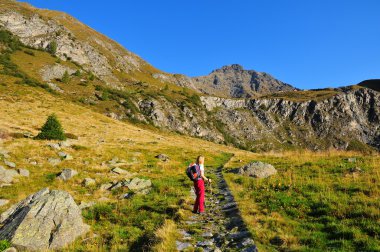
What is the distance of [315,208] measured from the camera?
1180 centimetres

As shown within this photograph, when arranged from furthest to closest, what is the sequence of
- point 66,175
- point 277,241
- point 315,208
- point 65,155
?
point 65,155
point 66,175
point 315,208
point 277,241

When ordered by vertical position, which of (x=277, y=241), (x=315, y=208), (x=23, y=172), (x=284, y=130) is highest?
(x=284, y=130)

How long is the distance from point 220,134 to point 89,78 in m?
73.0

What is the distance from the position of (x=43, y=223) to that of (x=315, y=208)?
34.2 feet

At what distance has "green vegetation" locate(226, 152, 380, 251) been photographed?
27.9 feet

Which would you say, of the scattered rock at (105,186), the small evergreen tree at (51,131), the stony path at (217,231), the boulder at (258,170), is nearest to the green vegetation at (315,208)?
the stony path at (217,231)

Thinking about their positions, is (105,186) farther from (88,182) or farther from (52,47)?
(52,47)

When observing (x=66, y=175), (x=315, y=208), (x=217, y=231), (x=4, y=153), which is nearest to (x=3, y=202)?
(x=66, y=175)

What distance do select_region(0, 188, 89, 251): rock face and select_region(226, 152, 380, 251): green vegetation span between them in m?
6.59

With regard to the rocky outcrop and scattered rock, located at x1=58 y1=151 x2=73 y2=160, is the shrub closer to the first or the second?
the rocky outcrop

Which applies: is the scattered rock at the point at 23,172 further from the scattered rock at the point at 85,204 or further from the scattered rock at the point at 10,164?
the scattered rock at the point at 85,204

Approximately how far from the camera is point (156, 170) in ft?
82.2

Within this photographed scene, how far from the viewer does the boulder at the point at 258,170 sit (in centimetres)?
2031

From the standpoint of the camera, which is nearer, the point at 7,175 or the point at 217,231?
the point at 217,231
